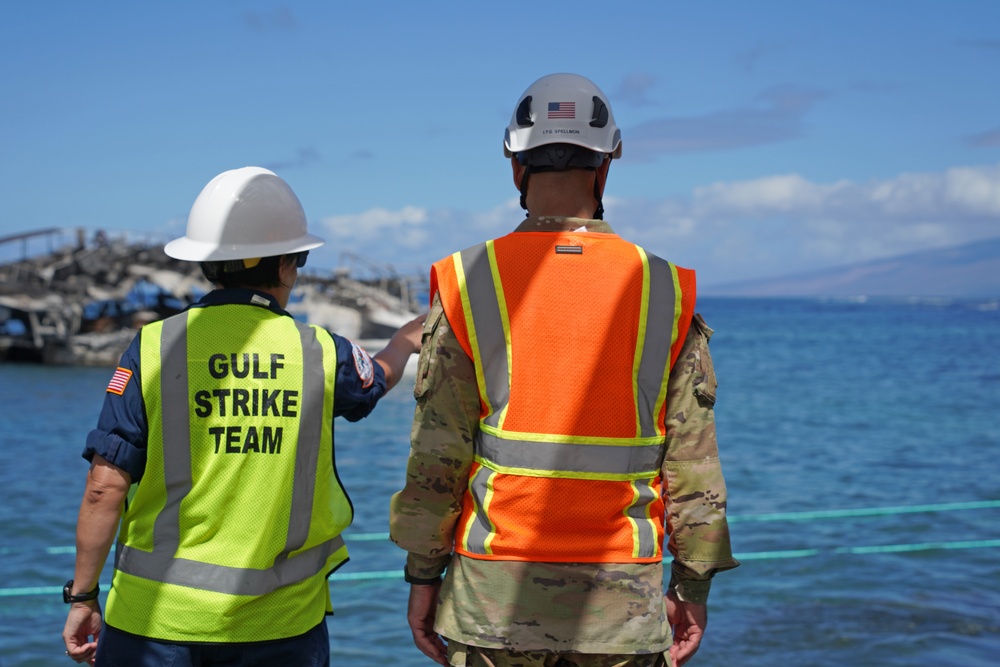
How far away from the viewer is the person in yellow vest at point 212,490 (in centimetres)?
223

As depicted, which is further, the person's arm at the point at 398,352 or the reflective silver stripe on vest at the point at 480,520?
the person's arm at the point at 398,352

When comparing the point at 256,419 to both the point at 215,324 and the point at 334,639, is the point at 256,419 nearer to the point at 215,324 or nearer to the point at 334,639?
the point at 215,324

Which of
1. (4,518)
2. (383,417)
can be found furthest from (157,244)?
(4,518)

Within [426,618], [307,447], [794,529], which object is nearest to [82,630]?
[307,447]

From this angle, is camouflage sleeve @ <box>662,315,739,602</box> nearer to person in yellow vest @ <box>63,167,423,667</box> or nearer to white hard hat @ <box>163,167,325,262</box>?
person in yellow vest @ <box>63,167,423,667</box>

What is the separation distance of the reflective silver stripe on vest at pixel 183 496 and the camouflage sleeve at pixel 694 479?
34.4 inches

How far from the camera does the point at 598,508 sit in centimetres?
208

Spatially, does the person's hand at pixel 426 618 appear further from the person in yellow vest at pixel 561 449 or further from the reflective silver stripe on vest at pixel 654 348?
the reflective silver stripe on vest at pixel 654 348

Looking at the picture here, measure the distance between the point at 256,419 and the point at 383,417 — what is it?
15985 mm

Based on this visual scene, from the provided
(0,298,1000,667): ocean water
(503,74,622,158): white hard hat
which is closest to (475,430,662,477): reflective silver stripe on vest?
(503,74,622,158): white hard hat

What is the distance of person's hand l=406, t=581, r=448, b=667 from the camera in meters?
2.20

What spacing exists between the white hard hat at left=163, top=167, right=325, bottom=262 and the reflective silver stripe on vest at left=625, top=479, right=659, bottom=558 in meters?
1.08

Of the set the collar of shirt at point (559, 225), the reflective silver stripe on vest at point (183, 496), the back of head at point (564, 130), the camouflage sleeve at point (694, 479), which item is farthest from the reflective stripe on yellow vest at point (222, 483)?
the camouflage sleeve at point (694, 479)

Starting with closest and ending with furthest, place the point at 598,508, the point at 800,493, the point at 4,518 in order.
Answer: the point at 598,508, the point at 4,518, the point at 800,493
